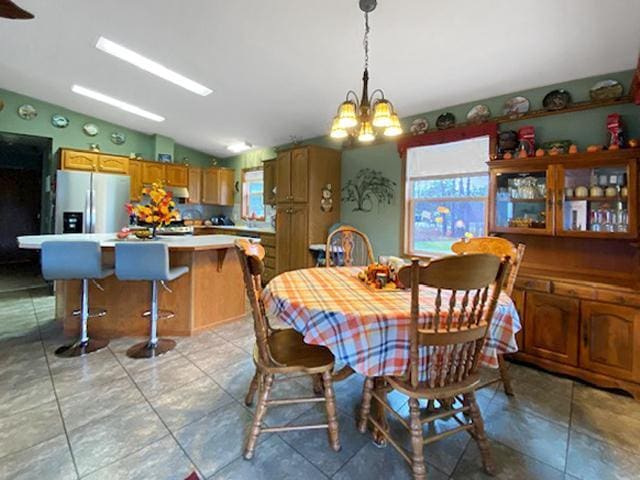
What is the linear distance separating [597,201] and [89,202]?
6.16 metres

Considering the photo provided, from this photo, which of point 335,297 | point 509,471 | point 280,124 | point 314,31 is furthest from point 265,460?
point 280,124

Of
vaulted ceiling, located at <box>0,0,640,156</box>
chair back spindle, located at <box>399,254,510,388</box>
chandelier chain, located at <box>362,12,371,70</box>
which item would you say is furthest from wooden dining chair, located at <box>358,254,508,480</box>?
vaulted ceiling, located at <box>0,0,640,156</box>

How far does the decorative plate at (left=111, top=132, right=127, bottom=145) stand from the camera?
599cm

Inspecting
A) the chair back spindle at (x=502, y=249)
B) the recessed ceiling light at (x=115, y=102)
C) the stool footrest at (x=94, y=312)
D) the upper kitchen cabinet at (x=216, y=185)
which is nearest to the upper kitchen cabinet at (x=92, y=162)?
the recessed ceiling light at (x=115, y=102)

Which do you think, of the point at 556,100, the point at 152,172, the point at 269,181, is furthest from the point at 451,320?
the point at 152,172

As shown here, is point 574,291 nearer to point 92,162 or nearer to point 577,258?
point 577,258

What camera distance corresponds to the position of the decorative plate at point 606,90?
2.54 metres

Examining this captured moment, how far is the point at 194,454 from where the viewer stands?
156 cm

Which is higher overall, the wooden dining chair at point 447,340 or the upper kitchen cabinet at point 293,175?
the upper kitchen cabinet at point 293,175

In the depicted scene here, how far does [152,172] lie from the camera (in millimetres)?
6078

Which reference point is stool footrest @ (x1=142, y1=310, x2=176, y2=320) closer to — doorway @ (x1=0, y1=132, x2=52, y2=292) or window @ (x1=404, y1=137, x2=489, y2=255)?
window @ (x1=404, y1=137, x2=489, y2=255)

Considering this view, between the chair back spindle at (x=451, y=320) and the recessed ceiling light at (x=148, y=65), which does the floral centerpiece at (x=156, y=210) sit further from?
the chair back spindle at (x=451, y=320)

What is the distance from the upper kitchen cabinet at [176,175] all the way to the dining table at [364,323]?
17.8 ft

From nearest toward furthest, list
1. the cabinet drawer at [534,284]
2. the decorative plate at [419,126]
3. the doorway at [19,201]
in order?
the cabinet drawer at [534,284], the decorative plate at [419,126], the doorway at [19,201]
